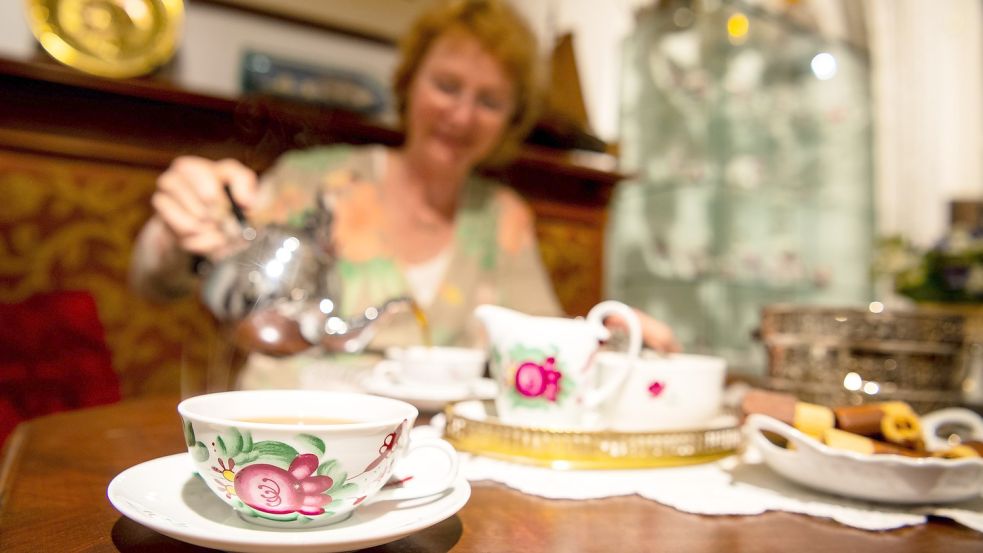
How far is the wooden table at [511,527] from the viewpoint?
384 millimetres

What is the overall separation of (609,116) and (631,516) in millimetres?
2489

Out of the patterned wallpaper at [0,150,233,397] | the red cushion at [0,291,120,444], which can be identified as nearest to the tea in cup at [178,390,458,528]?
the red cushion at [0,291,120,444]

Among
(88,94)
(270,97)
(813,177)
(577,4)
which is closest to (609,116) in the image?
(577,4)

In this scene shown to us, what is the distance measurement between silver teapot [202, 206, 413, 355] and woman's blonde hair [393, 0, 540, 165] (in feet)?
3.37

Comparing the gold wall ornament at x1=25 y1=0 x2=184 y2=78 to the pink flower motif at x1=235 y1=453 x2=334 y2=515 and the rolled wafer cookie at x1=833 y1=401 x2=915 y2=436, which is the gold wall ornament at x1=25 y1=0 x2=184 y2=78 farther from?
the rolled wafer cookie at x1=833 y1=401 x2=915 y2=436

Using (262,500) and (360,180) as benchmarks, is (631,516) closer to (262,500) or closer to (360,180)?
(262,500)

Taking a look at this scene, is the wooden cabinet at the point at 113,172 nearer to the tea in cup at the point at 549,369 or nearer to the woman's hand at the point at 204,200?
the woman's hand at the point at 204,200

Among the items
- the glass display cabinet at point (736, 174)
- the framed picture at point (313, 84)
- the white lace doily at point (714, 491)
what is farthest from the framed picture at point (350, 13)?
the white lace doily at point (714, 491)

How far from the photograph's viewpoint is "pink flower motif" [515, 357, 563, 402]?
658 millimetres

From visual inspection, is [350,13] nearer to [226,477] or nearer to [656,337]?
[656,337]

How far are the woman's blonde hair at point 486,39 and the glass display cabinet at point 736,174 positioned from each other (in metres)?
0.87

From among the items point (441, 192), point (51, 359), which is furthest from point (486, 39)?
point (51, 359)

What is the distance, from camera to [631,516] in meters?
0.48

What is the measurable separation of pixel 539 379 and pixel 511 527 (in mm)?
237
